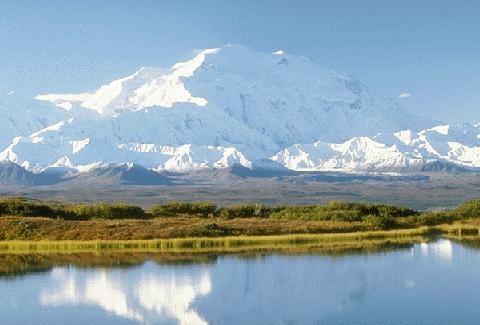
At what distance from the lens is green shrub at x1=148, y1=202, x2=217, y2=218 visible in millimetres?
72000

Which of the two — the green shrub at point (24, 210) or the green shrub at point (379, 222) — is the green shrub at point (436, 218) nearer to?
the green shrub at point (379, 222)

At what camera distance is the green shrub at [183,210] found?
7200 centimetres

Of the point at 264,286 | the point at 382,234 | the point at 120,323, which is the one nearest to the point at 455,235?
the point at 382,234

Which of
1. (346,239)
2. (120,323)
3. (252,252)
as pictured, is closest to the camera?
(120,323)

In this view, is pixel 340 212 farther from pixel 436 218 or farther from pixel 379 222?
pixel 436 218

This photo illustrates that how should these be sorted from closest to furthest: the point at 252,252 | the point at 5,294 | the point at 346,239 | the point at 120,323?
the point at 120,323 < the point at 5,294 < the point at 252,252 < the point at 346,239

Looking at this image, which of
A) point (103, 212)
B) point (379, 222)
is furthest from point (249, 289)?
point (103, 212)

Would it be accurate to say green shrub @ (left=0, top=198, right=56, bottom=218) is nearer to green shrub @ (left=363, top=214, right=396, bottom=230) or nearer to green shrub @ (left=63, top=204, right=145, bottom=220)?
A: green shrub @ (left=63, top=204, right=145, bottom=220)

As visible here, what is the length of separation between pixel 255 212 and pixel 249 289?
38.0m

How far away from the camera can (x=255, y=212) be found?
7256cm

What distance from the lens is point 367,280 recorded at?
118 ft

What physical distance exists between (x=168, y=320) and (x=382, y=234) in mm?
29636

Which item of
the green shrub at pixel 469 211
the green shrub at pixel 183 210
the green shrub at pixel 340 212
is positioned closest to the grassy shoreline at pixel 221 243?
the green shrub at pixel 340 212

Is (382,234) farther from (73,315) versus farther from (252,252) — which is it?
(73,315)
